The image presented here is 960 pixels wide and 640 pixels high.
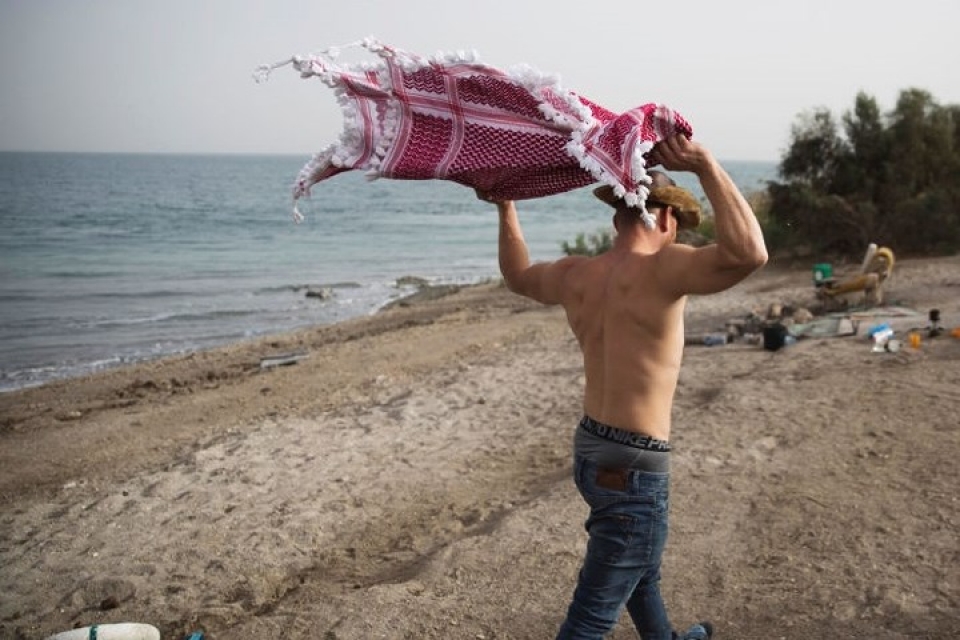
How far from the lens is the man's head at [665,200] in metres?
3.03

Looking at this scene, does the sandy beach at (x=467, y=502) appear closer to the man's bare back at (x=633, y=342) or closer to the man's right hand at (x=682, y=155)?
the man's bare back at (x=633, y=342)

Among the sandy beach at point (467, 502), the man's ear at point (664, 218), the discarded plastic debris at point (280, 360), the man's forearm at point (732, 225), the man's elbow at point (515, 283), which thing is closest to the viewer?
the man's forearm at point (732, 225)

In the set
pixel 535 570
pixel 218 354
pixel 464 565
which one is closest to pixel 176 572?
pixel 464 565

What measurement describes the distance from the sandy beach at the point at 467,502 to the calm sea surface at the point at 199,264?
569 cm

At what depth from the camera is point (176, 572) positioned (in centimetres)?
526

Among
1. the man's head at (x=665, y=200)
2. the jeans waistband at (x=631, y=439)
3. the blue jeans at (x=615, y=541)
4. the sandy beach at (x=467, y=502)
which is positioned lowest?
the sandy beach at (x=467, y=502)

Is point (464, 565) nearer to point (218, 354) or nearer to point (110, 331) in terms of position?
point (218, 354)

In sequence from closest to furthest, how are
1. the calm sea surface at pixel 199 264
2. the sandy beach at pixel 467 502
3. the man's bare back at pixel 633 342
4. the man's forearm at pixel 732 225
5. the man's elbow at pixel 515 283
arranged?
the man's forearm at pixel 732 225, the man's bare back at pixel 633 342, the man's elbow at pixel 515 283, the sandy beach at pixel 467 502, the calm sea surface at pixel 199 264

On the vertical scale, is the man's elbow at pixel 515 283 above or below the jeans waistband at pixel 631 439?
above

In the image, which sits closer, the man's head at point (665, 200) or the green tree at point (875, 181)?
the man's head at point (665, 200)

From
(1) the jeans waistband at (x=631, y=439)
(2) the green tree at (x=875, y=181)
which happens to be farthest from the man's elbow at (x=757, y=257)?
(2) the green tree at (x=875, y=181)

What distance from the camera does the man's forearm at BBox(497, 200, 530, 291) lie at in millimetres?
3645

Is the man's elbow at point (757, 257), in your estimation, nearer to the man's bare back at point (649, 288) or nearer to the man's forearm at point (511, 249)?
the man's bare back at point (649, 288)

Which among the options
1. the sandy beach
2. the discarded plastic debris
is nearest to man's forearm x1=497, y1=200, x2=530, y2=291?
the sandy beach
